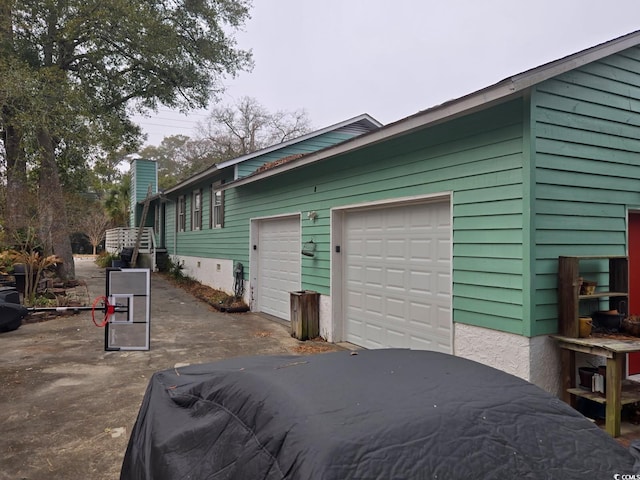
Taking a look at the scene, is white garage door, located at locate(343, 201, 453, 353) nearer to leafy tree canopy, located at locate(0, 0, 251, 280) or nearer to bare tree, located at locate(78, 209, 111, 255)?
leafy tree canopy, located at locate(0, 0, 251, 280)

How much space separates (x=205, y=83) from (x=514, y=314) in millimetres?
14563

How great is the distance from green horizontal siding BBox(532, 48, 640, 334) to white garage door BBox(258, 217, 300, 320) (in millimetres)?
5080

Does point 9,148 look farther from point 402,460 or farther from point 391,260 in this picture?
point 402,460

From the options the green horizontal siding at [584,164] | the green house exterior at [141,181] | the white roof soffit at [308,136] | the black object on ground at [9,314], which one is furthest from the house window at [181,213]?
the green horizontal siding at [584,164]

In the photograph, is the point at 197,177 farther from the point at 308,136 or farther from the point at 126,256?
the point at 126,256

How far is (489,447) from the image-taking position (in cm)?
122

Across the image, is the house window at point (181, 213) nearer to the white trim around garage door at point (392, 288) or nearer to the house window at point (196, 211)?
the house window at point (196, 211)

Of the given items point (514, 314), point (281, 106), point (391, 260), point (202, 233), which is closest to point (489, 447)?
point (514, 314)

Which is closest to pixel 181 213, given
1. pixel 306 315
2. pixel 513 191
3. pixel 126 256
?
pixel 126 256

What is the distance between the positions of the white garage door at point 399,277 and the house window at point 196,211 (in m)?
8.81

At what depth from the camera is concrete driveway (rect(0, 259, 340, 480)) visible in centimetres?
338

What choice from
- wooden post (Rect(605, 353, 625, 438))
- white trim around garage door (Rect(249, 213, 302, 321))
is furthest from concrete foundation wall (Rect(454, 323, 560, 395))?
white trim around garage door (Rect(249, 213, 302, 321))

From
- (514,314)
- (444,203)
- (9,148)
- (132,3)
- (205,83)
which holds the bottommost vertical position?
(514,314)

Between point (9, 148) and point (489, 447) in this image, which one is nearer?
point (489, 447)
